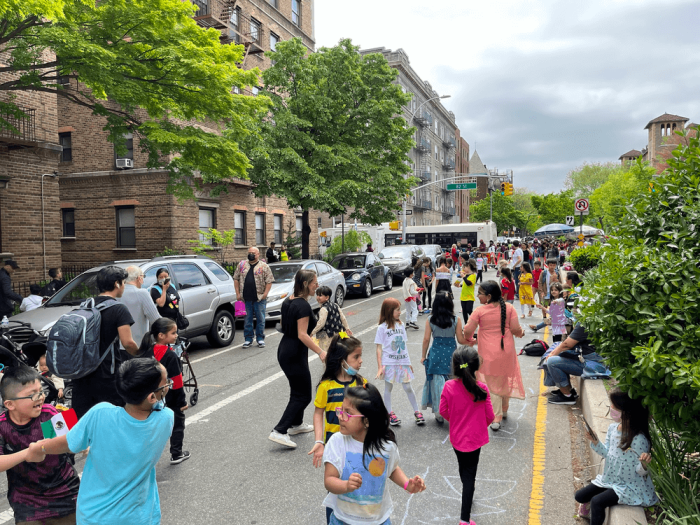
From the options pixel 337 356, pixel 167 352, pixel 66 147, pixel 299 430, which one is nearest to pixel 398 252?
pixel 66 147

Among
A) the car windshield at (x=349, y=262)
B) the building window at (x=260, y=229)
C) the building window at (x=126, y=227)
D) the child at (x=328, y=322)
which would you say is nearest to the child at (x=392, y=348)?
the child at (x=328, y=322)

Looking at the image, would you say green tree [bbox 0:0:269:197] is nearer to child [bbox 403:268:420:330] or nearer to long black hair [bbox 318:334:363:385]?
child [bbox 403:268:420:330]

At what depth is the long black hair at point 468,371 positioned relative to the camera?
4004mm

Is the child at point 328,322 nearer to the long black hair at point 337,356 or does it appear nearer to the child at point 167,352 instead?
the child at point 167,352

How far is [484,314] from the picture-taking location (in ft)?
19.4

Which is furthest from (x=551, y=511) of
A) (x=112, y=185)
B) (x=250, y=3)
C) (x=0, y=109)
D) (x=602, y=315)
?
(x=250, y=3)

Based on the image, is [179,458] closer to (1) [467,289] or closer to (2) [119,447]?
(2) [119,447]

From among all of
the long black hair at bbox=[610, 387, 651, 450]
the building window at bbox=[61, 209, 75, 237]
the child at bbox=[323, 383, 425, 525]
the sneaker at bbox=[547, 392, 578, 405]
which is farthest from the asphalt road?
the building window at bbox=[61, 209, 75, 237]

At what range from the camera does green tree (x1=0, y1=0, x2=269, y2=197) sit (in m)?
10.9

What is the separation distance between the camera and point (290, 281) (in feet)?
44.2

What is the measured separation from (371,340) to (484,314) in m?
5.66

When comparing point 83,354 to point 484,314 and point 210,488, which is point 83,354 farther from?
point 484,314

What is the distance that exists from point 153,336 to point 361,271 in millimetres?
14154

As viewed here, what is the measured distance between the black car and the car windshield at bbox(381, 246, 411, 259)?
12.3 feet
